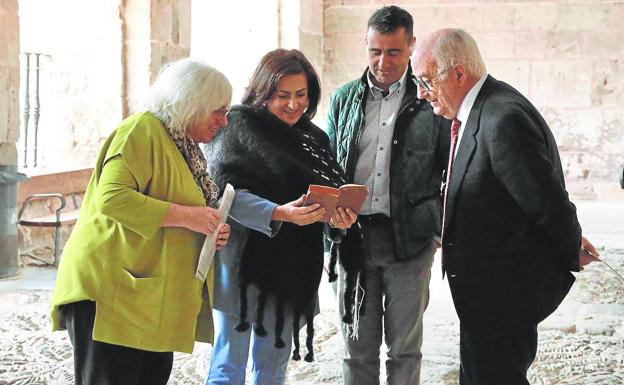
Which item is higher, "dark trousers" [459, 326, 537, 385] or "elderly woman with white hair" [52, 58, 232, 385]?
Result: "elderly woman with white hair" [52, 58, 232, 385]

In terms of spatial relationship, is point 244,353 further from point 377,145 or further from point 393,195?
point 377,145

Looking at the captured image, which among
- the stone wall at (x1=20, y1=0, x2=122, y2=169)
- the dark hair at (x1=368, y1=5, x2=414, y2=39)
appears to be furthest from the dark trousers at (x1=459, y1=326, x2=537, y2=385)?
the stone wall at (x1=20, y1=0, x2=122, y2=169)

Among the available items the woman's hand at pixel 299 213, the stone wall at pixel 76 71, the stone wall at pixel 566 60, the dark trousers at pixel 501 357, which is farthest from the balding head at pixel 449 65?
the stone wall at pixel 566 60

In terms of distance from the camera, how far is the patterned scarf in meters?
2.37

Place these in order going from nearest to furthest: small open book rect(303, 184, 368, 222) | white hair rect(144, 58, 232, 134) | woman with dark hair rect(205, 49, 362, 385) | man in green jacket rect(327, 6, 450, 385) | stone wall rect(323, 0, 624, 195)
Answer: white hair rect(144, 58, 232, 134)
small open book rect(303, 184, 368, 222)
woman with dark hair rect(205, 49, 362, 385)
man in green jacket rect(327, 6, 450, 385)
stone wall rect(323, 0, 624, 195)

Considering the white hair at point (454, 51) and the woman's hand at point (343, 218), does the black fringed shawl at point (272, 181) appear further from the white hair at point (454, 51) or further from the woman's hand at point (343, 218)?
the white hair at point (454, 51)

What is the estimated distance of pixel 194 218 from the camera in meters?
2.34

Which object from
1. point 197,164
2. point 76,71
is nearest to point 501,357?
point 197,164

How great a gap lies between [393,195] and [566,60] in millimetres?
7863

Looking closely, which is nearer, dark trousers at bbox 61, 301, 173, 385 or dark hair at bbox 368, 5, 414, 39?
dark trousers at bbox 61, 301, 173, 385

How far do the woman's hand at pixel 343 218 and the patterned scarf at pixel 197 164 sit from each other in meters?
0.38

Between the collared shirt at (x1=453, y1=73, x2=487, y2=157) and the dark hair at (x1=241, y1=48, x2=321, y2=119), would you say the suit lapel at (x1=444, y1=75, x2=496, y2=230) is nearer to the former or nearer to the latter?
the collared shirt at (x1=453, y1=73, x2=487, y2=157)

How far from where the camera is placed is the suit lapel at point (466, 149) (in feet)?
7.89

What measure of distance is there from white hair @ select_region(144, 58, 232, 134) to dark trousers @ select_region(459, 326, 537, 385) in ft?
3.13
